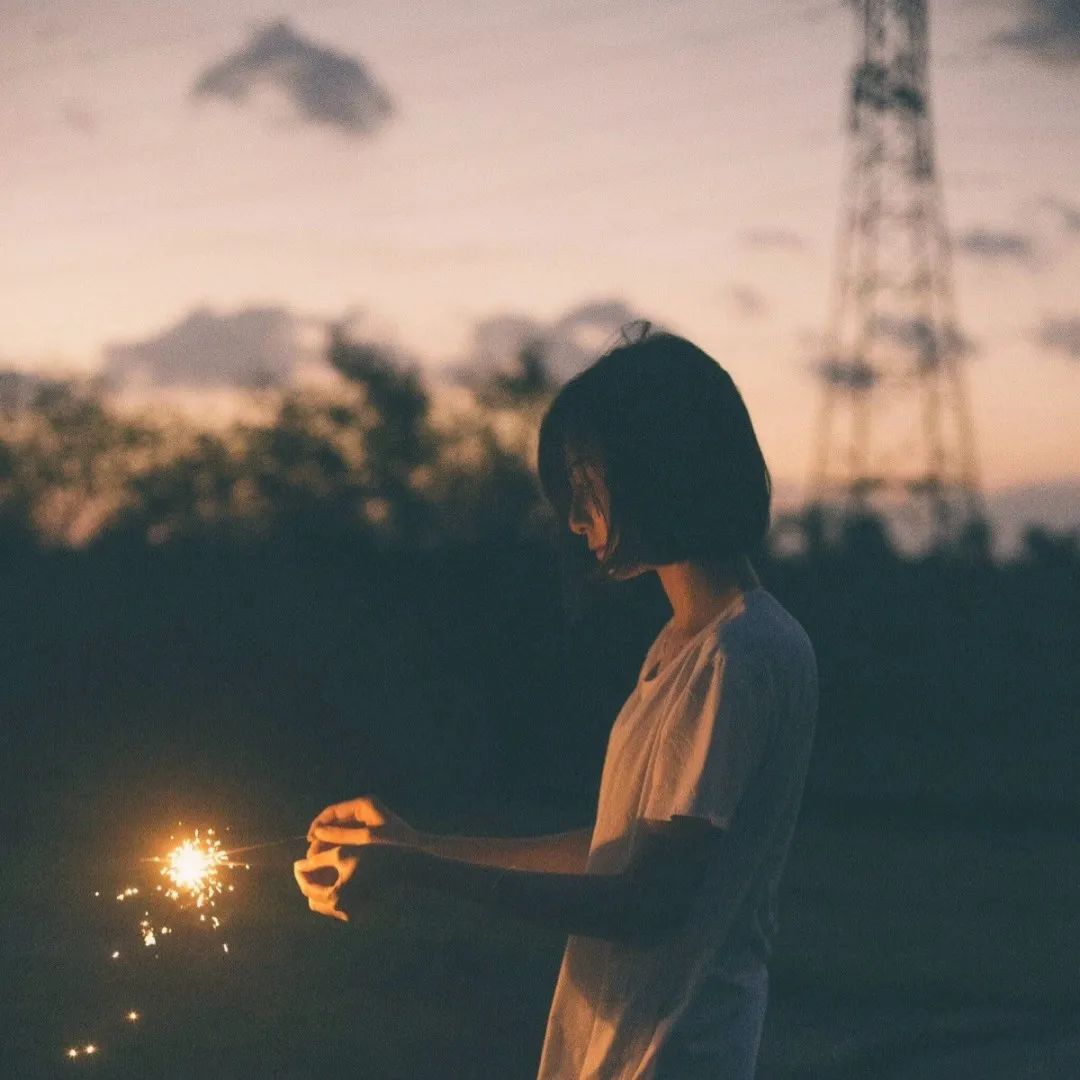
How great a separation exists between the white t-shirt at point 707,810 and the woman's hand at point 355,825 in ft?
1.17

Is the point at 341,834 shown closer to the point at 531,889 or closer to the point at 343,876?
the point at 343,876

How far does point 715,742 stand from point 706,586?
0.98 feet

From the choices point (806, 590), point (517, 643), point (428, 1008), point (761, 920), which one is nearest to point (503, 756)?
point (517, 643)

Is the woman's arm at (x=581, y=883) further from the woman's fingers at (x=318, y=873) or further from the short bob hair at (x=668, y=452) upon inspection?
the short bob hair at (x=668, y=452)

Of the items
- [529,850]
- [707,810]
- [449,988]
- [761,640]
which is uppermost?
[761,640]

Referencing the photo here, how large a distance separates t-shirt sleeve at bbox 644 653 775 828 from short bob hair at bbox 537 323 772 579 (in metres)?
0.22

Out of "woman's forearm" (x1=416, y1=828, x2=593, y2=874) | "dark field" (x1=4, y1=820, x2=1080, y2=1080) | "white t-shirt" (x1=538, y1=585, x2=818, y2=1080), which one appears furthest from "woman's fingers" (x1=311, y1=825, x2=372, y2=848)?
"dark field" (x1=4, y1=820, x2=1080, y2=1080)

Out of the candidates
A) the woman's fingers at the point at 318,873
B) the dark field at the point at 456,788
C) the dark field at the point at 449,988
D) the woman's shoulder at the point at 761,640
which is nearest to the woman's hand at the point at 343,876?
the woman's fingers at the point at 318,873

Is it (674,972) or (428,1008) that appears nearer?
(674,972)

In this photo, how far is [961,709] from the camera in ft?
78.3

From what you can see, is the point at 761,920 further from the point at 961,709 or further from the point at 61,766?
the point at 961,709

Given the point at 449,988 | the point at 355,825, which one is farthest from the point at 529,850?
the point at 449,988

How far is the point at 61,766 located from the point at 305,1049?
11.3 m

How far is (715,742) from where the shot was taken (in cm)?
253
